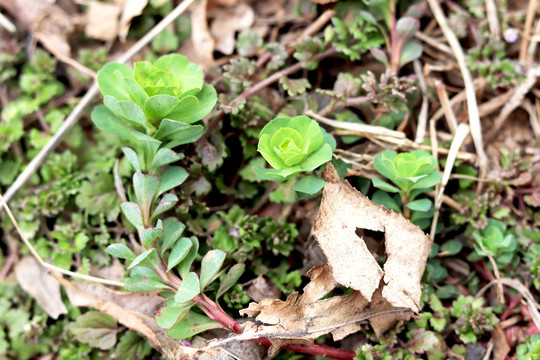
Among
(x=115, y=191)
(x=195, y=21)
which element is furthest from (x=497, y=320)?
(x=195, y=21)

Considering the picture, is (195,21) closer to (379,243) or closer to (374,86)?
(374,86)

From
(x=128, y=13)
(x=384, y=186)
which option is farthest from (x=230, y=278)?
(x=128, y=13)

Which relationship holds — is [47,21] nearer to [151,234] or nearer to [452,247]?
[151,234]

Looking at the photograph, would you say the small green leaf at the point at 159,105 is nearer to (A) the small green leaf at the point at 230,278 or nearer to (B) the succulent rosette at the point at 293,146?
(B) the succulent rosette at the point at 293,146

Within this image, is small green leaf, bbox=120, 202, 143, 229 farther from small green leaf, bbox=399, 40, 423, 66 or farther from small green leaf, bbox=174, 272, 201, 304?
small green leaf, bbox=399, 40, 423, 66

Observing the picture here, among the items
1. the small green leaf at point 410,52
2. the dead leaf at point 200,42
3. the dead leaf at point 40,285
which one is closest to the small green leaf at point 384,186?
the small green leaf at point 410,52
